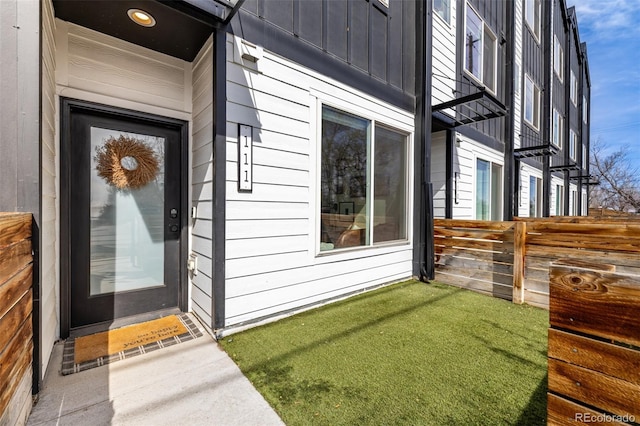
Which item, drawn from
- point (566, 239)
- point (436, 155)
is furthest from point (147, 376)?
point (436, 155)

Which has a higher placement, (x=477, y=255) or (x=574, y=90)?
(x=574, y=90)

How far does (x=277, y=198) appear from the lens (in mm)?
2779

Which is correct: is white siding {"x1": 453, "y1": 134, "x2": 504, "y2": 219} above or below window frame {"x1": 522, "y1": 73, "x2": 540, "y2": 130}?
below

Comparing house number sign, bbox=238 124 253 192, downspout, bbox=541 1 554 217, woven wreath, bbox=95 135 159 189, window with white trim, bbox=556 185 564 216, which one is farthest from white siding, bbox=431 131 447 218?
window with white trim, bbox=556 185 564 216

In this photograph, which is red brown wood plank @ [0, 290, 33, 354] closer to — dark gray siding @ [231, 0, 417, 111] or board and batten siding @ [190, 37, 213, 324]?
board and batten siding @ [190, 37, 213, 324]

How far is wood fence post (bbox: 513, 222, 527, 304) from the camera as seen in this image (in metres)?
3.33

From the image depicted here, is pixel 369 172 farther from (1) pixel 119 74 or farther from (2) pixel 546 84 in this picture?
(2) pixel 546 84

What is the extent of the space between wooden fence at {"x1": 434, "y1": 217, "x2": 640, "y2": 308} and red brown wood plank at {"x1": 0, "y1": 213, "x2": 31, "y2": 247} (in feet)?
13.9

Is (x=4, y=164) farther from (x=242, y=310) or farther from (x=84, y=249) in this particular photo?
(x=242, y=310)

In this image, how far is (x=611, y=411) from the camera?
95cm

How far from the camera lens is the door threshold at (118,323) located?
2.43 metres

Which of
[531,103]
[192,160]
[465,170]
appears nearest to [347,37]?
[192,160]

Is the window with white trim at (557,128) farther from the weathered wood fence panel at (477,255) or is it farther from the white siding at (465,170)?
the weathered wood fence panel at (477,255)

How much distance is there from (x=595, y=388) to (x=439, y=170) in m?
4.78
